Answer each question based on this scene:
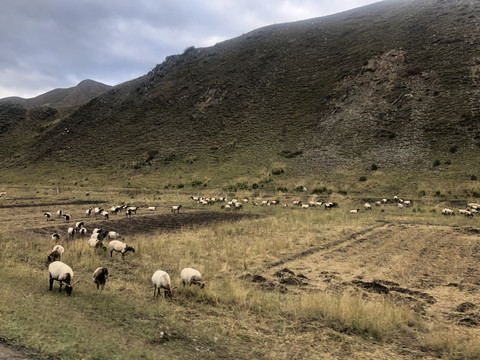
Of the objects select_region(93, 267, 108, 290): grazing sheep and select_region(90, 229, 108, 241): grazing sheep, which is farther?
select_region(90, 229, 108, 241): grazing sheep

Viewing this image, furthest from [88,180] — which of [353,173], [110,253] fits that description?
[110,253]

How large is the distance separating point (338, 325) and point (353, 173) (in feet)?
121

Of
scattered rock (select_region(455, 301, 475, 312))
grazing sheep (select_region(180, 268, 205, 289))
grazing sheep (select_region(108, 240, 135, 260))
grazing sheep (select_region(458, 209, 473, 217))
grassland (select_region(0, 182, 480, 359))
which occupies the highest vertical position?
grazing sheep (select_region(108, 240, 135, 260))

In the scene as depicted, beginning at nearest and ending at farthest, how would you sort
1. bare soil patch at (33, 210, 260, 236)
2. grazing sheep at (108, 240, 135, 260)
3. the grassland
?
the grassland, grazing sheep at (108, 240, 135, 260), bare soil patch at (33, 210, 260, 236)

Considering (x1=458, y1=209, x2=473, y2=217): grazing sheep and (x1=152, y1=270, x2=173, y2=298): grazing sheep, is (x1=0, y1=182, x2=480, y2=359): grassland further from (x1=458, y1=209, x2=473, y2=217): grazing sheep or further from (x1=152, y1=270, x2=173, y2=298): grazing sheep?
(x1=458, y1=209, x2=473, y2=217): grazing sheep

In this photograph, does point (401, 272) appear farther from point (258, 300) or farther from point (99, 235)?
point (99, 235)

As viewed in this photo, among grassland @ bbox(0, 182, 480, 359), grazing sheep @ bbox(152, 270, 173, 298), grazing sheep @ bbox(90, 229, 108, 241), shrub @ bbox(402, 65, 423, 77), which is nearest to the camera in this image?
grassland @ bbox(0, 182, 480, 359)

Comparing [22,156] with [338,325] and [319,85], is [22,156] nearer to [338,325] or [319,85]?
[319,85]

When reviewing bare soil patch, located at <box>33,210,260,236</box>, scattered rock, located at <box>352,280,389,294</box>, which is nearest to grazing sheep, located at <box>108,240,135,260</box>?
bare soil patch, located at <box>33,210,260,236</box>

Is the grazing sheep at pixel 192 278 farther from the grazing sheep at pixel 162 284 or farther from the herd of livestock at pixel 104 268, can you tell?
the grazing sheep at pixel 162 284

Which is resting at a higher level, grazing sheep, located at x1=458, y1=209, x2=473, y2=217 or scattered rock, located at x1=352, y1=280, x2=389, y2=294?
scattered rock, located at x1=352, y1=280, x2=389, y2=294

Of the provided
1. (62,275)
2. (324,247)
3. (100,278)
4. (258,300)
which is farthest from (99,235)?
(324,247)

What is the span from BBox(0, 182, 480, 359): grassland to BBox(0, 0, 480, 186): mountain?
1217 inches

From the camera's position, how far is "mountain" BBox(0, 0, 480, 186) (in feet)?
153
